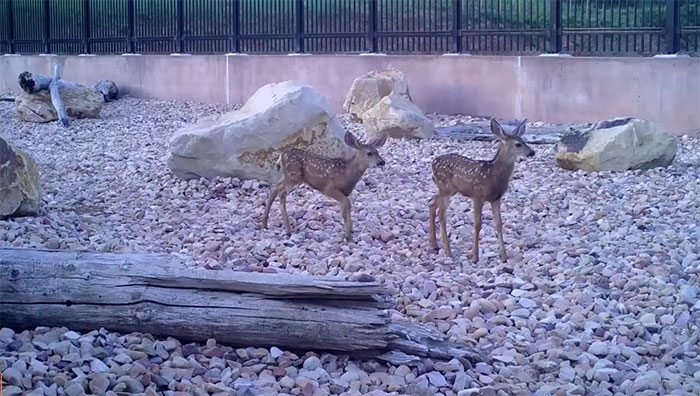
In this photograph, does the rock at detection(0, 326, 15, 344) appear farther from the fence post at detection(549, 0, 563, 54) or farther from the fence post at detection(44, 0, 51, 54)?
the fence post at detection(44, 0, 51, 54)

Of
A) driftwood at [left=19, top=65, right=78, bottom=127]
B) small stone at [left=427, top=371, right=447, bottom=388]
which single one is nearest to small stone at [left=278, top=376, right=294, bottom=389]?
small stone at [left=427, top=371, right=447, bottom=388]

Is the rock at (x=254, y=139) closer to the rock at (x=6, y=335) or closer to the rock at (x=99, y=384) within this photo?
the rock at (x=6, y=335)

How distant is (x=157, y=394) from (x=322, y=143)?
651 cm

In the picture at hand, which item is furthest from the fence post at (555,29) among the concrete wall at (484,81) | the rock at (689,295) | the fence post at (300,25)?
the rock at (689,295)

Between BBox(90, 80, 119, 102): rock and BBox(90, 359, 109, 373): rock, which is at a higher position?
BBox(90, 80, 119, 102): rock

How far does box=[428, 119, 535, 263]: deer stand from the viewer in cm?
859

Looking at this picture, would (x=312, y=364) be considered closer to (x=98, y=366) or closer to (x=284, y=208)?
(x=98, y=366)

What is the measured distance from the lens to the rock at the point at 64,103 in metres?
17.6

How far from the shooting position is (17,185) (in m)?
9.50

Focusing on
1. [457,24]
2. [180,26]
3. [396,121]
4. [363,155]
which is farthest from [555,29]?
[180,26]

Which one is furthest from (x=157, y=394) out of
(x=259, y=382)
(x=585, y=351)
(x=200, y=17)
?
(x=200, y=17)

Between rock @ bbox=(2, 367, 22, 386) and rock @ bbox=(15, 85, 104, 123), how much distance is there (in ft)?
42.7

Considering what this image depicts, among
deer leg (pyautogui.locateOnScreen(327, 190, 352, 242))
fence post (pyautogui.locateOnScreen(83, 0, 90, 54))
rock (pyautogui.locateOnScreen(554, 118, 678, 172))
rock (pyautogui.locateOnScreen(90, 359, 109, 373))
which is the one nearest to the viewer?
rock (pyautogui.locateOnScreen(90, 359, 109, 373))

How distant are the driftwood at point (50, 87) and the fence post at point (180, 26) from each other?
4.04 meters
